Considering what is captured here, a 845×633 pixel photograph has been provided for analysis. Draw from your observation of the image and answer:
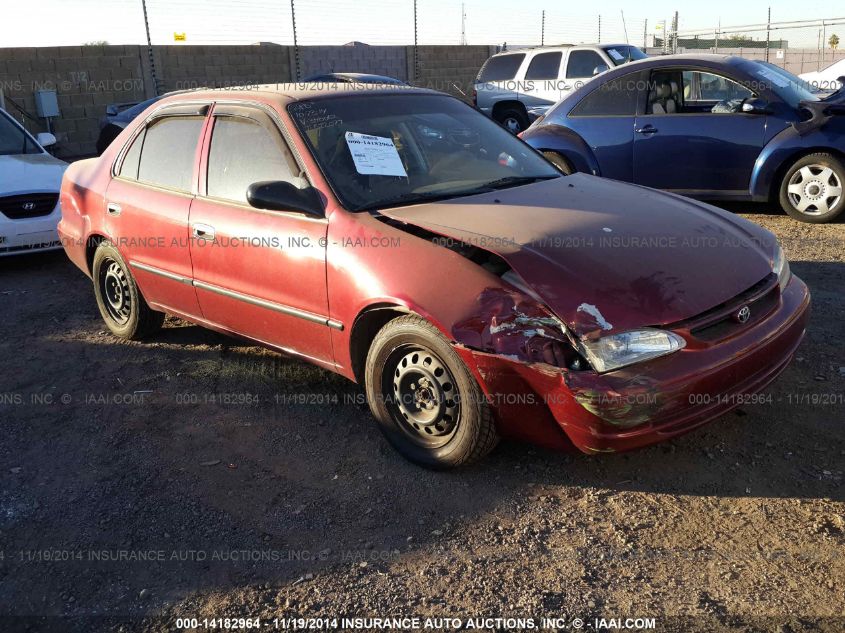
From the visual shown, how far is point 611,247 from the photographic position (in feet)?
11.1

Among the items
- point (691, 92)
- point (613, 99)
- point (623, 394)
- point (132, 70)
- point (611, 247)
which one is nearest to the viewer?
point (623, 394)

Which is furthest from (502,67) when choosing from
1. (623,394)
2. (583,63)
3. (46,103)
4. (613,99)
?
(623,394)

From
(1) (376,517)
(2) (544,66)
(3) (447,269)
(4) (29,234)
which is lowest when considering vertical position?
(1) (376,517)

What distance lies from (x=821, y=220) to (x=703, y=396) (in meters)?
5.11

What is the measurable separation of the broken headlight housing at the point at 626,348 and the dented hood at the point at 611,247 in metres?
0.04

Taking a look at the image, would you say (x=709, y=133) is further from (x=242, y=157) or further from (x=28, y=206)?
(x=28, y=206)

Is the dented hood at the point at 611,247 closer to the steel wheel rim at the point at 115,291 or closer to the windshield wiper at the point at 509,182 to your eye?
the windshield wiper at the point at 509,182

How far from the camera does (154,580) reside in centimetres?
294

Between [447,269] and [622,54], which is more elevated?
[622,54]

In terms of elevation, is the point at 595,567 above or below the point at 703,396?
below

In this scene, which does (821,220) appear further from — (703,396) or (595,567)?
(595,567)

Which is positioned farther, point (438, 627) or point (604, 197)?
point (604, 197)

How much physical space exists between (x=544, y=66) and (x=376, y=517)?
13530 mm

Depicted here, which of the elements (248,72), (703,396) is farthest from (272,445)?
(248,72)
